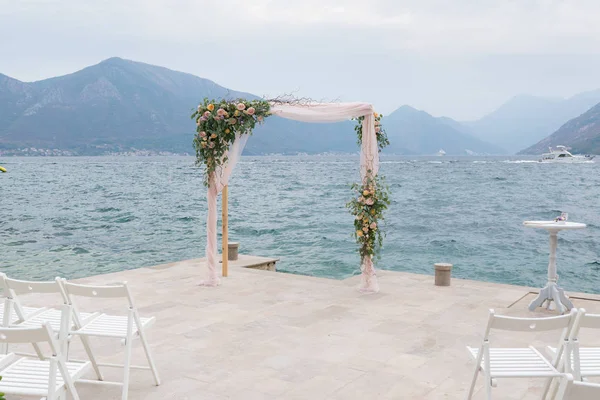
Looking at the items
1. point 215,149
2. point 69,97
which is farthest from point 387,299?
point 69,97

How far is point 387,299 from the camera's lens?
292 inches

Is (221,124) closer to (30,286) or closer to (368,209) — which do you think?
(368,209)

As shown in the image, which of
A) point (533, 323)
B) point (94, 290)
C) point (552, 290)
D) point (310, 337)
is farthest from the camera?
point (552, 290)

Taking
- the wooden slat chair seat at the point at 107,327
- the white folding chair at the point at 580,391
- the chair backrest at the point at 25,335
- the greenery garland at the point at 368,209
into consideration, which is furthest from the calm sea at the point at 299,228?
the white folding chair at the point at 580,391

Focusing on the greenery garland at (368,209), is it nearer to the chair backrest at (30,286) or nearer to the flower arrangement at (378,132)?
the flower arrangement at (378,132)

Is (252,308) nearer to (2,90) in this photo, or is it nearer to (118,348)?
(118,348)

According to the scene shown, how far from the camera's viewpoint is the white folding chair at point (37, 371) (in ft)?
9.87

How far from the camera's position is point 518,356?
3.77 metres

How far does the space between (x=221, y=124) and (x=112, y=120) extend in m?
125

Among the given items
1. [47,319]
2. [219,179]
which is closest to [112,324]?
[47,319]

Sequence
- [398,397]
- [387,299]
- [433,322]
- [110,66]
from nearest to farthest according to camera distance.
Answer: [398,397], [433,322], [387,299], [110,66]

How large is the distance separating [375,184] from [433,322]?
220 cm

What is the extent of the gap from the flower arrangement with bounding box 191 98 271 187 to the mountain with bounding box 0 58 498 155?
101m

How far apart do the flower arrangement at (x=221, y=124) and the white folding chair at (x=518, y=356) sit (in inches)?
200
